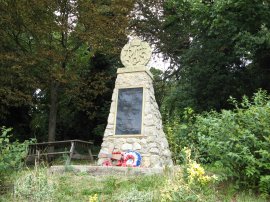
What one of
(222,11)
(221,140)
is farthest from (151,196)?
(222,11)

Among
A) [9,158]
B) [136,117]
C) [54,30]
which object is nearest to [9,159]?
[9,158]

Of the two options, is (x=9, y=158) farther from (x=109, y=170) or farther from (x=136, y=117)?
(x=136, y=117)

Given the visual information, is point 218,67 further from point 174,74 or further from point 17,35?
point 17,35

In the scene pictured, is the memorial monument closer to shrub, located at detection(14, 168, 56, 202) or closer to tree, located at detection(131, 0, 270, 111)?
shrub, located at detection(14, 168, 56, 202)

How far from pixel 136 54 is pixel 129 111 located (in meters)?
1.52

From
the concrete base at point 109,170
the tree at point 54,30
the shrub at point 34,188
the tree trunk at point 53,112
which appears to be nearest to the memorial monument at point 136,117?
the concrete base at point 109,170

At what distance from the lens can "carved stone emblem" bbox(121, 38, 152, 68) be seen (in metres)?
8.96

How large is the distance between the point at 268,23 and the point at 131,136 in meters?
5.73

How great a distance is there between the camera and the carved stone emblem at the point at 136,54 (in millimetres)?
8961

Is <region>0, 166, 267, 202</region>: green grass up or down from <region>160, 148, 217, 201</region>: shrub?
down

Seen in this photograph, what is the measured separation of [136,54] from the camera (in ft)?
29.7

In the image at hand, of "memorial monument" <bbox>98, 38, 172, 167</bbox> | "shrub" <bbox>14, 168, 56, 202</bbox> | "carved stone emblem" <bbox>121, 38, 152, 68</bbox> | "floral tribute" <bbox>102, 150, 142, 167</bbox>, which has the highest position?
"carved stone emblem" <bbox>121, 38, 152, 68</bbox>

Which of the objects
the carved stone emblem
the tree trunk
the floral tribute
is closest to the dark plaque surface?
the floral tribute

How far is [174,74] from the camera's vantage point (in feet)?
54.4
